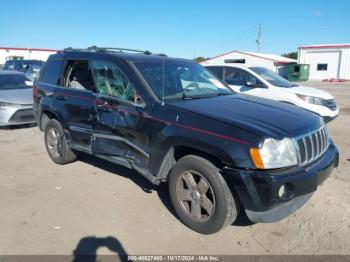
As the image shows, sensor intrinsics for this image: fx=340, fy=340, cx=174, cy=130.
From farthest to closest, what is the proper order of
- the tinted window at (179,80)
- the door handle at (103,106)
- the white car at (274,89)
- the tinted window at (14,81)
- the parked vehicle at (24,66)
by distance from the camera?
1. the parked vehicle at (24,66)
2. the tinted window at (14,81)
3. the white car at (274,89)
4. the door handle at (103,106)
5. the tinted window at (179,80)

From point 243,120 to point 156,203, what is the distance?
1.72m

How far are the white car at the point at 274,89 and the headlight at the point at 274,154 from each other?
202 inches

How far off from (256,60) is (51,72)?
1679 inches

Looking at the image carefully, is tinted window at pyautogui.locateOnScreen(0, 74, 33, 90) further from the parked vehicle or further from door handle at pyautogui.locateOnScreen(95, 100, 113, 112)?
the parked vehicle

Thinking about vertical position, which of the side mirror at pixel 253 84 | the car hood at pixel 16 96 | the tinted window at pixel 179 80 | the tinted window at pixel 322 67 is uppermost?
the tinted window at pixel 322 67

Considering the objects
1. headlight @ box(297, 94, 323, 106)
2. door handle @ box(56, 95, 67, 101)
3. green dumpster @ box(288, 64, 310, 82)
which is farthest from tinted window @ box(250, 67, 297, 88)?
green dumpster @ box(288, 64, 310, 82)

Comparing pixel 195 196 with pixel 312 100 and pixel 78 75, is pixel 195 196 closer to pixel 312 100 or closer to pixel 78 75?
pixel 78 75

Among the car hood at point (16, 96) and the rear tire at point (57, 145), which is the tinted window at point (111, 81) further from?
the car hood at point (16, 96)

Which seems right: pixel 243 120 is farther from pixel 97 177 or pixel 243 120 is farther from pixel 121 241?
pixel 97 177

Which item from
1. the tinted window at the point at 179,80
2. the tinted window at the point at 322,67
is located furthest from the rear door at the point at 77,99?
the tinted window at the point at 322,67

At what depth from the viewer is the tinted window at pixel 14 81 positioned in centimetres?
992

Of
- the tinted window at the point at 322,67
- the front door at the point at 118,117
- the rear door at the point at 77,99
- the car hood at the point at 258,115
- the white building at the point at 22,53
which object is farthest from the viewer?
the white building at the point at 22,53

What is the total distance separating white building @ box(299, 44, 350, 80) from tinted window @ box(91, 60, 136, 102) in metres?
43.5

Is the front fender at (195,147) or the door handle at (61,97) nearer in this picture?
the front fender at (195,147)
